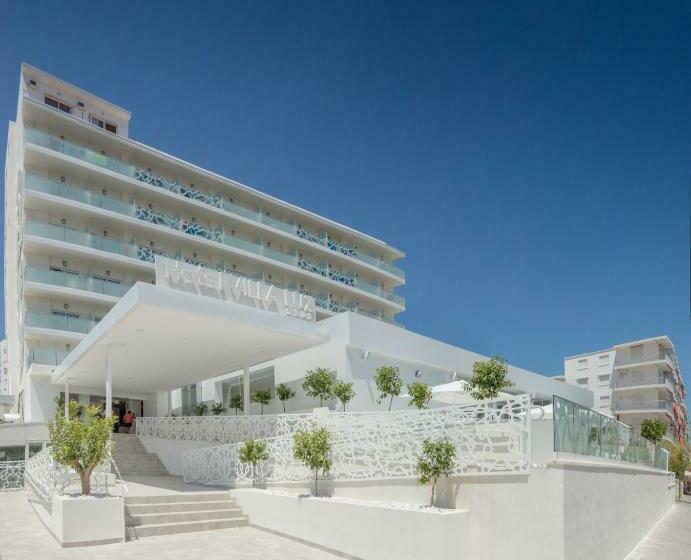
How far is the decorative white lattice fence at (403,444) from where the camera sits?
1008 centimetres

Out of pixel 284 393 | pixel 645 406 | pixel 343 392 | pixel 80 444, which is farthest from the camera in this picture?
pixel 645 406

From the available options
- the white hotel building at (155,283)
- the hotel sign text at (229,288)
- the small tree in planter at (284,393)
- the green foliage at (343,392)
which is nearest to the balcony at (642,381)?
the white hotel building at (155,283)

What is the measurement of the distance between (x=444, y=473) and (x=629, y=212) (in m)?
14.8

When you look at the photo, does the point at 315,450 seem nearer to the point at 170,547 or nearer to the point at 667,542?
the point at 170,547

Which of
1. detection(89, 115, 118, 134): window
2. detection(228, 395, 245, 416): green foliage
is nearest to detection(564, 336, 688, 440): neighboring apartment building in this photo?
detection(228, 395, 245, 416): green foliage

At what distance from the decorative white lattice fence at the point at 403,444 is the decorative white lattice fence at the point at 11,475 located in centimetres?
1001

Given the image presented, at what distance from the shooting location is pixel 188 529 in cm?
1385

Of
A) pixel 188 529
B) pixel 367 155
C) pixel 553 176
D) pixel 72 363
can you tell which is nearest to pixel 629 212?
pixel 553 176

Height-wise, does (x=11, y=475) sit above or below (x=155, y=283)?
below

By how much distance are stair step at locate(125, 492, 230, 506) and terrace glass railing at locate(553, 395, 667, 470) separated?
8904mm

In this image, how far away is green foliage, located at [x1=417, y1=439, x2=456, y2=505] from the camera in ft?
35.1

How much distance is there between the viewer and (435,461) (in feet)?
35.4

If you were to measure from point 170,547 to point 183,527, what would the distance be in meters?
1.70

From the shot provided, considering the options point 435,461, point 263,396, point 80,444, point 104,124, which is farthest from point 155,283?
point 104,124
